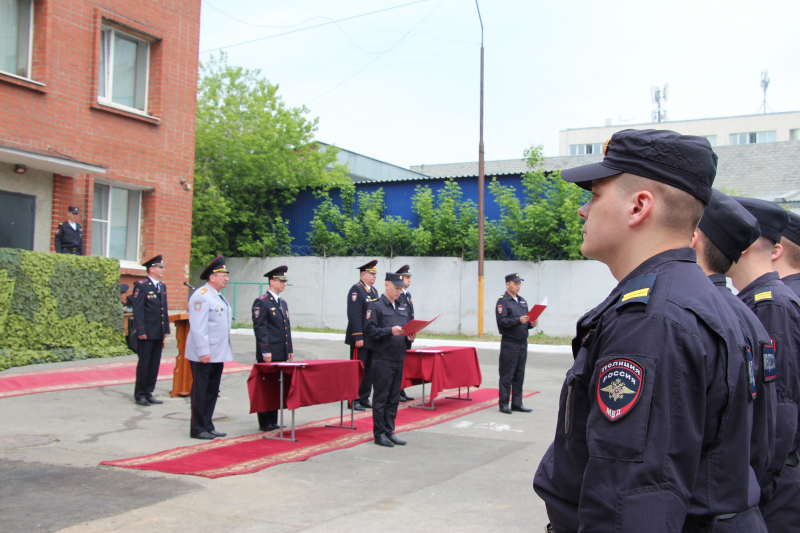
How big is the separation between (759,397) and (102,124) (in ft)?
49.6

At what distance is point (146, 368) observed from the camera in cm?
978

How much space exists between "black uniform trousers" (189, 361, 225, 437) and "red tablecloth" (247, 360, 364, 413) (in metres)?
0.50

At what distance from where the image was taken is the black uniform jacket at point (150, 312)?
32.0 ft

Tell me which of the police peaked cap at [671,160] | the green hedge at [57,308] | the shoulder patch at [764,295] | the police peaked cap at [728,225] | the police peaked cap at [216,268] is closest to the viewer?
the police peaked cap at [671,160]

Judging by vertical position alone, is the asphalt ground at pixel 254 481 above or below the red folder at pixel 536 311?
below

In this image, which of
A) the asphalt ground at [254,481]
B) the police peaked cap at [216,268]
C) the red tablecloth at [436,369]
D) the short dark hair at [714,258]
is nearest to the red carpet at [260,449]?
the asphalt ground at [254,481]

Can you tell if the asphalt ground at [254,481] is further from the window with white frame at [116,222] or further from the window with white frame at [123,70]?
the window with white frame at [123,70]

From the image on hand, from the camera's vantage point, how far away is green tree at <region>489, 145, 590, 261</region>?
20422 mm

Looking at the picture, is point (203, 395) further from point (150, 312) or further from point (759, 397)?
point (759, 397)

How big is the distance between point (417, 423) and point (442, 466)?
8.12ft

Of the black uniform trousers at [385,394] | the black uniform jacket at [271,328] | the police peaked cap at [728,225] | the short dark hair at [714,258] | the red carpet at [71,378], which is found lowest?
the red carpet at [71,378]

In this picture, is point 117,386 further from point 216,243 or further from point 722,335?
point 216,243

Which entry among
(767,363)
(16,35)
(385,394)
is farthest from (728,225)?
(16,35)

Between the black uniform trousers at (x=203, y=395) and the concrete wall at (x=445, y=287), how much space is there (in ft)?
46.7
